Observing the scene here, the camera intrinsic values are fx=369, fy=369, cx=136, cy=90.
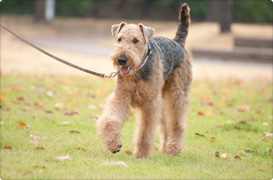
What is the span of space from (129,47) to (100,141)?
1398 millimetres

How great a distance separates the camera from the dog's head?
380 cm

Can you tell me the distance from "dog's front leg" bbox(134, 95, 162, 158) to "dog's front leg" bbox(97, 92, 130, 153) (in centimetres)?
22

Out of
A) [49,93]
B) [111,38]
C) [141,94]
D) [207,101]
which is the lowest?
[111,38]

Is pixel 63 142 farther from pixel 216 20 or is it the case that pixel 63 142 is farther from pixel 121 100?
pixel 216 20

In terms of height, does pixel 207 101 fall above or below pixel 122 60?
below

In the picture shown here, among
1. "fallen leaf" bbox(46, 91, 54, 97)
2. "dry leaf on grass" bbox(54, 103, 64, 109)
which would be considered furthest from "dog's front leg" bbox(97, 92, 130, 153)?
"fallen leaf" bbox(46, 91, 54, 97)

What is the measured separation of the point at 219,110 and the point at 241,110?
16.8 inches

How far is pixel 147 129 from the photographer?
4.17m

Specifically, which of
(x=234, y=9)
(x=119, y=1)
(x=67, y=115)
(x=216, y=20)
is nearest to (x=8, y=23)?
(x=119, y=1)

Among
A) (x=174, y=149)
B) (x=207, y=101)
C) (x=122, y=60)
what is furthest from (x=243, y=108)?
(x=122, y=60)

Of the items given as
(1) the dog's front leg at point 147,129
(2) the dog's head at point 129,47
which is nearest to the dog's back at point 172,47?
(2) the dog's head at point 129,47

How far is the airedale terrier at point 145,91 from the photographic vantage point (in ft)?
12.7

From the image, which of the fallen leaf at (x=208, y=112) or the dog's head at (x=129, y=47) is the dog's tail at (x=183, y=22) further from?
the fallen leaf at (x=208, y=112)

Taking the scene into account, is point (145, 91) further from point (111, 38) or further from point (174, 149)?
point (111, 38)
